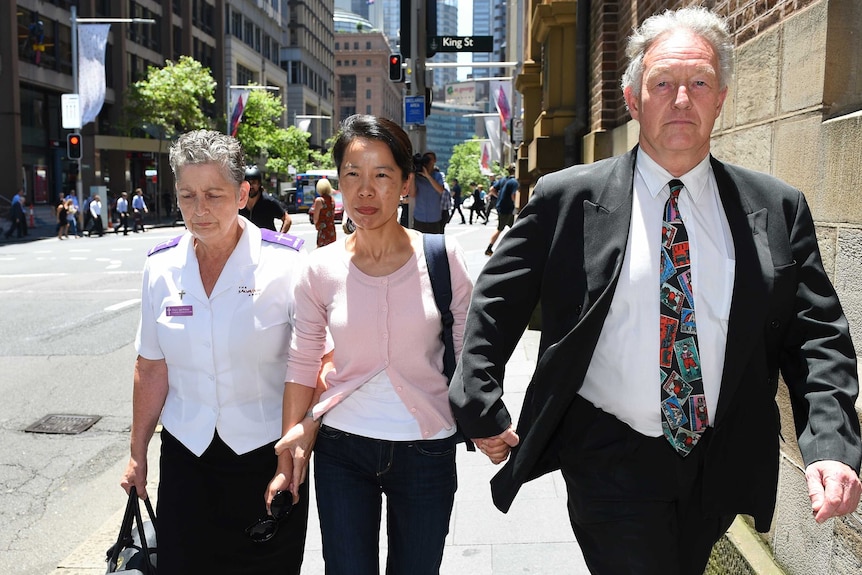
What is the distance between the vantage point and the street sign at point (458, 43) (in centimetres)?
1411

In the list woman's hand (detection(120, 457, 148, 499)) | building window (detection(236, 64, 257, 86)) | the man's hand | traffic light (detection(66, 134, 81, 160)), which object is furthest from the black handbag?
building window (detection(236, 64, 257, 86))

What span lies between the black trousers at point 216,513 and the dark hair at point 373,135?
1.09 meters

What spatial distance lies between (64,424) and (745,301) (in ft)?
21.8

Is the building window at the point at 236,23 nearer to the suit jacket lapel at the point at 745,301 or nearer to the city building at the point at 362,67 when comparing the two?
the suit jacket lapel at the point at 745,301

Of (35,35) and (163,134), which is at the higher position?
(35,35)

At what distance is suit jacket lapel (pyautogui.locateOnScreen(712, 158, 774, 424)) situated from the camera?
2.26 metres

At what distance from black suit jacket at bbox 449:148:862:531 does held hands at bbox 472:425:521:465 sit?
4 centimetres

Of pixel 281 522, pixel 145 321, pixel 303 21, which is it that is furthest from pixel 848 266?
pixel 303 21

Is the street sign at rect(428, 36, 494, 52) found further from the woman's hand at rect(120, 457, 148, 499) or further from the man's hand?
the man's hand

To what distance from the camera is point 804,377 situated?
2.29m

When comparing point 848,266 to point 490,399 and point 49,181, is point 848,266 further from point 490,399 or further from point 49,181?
point 49,181

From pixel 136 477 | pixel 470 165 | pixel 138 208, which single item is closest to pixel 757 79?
pixel 136 477

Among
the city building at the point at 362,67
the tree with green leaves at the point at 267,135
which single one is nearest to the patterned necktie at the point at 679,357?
the tree with green leaves at the point at 267,135

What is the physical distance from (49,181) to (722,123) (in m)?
50.0
